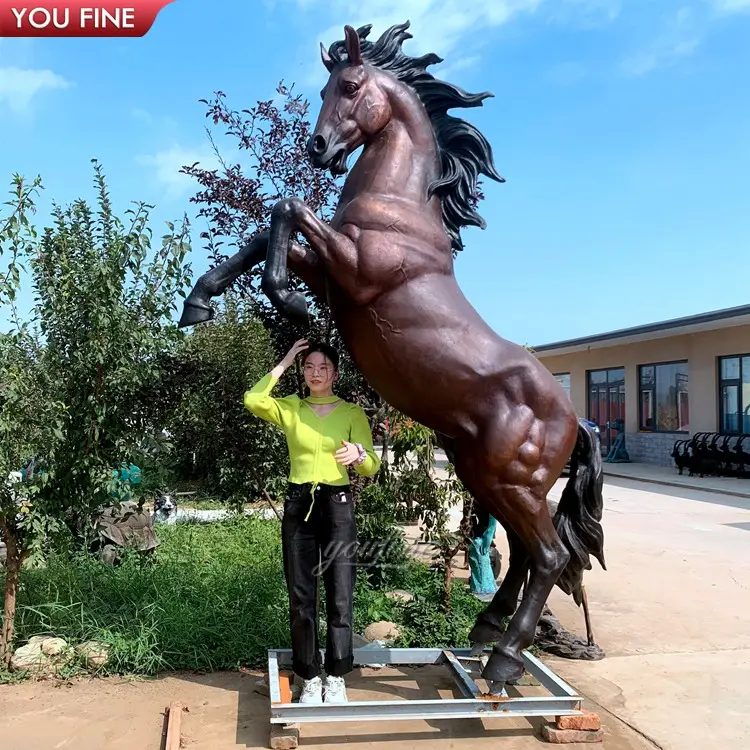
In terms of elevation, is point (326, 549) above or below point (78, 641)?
above

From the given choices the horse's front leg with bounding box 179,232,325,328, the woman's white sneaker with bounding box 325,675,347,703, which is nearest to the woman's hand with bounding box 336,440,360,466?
the horse's front leg with bounding box 179,232,325,328

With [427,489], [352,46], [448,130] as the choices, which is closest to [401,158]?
[448,130]

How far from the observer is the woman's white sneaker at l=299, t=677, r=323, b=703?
3012 millimetres

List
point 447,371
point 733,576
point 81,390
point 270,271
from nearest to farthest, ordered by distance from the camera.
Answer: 1. point 270,271
2. point 447,371
3. point 81,390
4. point 733,576

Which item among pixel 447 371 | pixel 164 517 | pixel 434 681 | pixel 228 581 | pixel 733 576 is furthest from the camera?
pixel 164 517

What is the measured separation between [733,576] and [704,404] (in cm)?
1214

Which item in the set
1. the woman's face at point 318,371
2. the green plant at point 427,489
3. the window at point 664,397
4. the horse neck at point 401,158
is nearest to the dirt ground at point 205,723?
the green plant at point 427,489

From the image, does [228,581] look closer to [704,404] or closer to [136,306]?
[136,306]

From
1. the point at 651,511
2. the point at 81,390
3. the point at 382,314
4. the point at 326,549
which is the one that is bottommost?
the point at 651,511

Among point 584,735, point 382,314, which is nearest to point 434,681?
point 584,735

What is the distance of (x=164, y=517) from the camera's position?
29.6 feet

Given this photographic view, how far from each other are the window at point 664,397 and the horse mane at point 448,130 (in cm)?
1705

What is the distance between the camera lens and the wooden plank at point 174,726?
280 centimetres

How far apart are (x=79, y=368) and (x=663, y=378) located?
60.3ft
